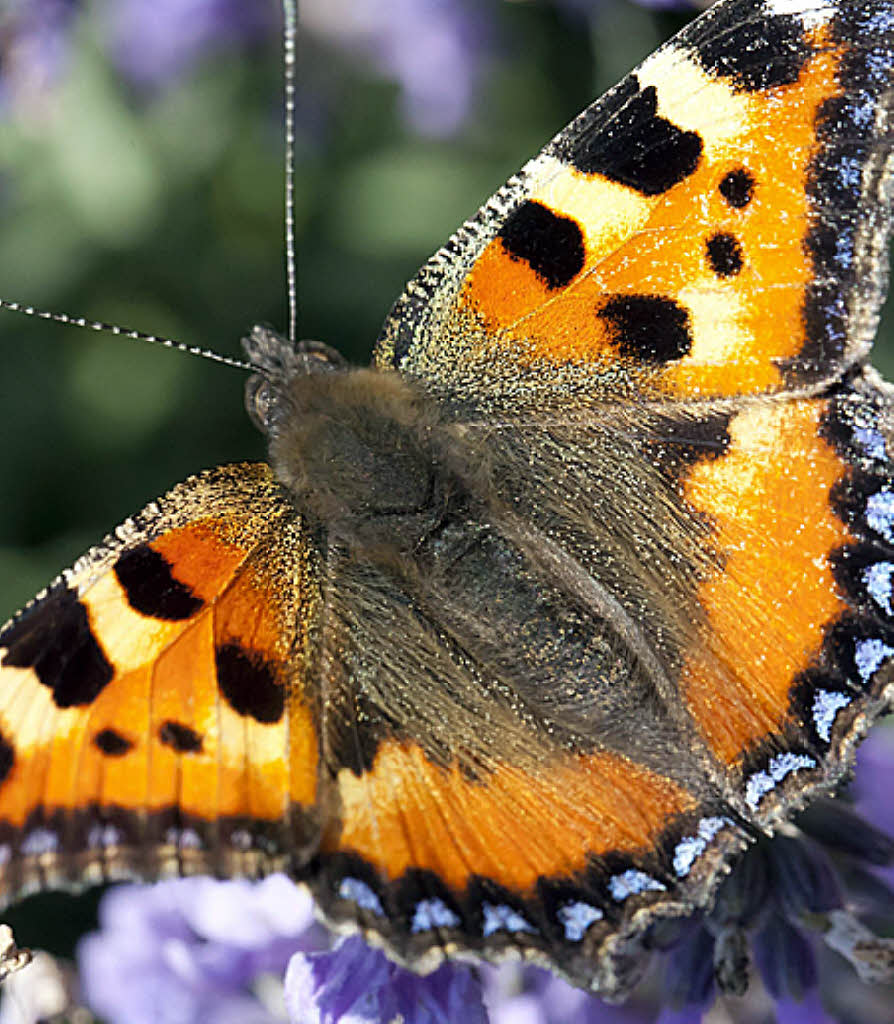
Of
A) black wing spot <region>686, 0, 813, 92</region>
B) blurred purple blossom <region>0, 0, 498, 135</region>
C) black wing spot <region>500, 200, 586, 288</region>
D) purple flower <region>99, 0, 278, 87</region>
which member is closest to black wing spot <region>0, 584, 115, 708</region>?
black wing spot <region>500, 200, 586, 288</region>

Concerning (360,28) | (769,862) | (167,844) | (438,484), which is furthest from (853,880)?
(360,28)

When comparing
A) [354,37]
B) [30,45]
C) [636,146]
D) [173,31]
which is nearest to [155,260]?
[30,45]

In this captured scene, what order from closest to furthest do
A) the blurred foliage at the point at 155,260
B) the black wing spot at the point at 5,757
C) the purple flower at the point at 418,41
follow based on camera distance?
the black wing spot at the point at 5,757 < the blurred foliage at the point at 155,260 < the purple flower at the point at 418,41

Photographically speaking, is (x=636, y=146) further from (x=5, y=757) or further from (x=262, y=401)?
(x=5, y=757)

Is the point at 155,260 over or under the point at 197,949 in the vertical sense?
over

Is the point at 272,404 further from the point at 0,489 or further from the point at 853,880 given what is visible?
the point at 0,489

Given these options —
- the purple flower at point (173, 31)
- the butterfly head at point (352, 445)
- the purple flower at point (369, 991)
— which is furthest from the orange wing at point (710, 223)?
the purple flower at point (173, 31)

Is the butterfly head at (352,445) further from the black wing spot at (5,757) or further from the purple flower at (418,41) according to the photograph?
the purple flower at (418,41)
